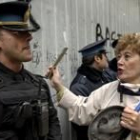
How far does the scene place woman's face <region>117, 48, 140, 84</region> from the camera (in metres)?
2.50

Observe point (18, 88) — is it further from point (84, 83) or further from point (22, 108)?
point (84, 83)

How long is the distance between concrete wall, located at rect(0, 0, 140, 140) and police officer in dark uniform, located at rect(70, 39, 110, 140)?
0.12m

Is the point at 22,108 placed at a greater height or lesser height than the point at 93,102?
greater

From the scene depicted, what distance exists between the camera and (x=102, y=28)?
505 centimetres

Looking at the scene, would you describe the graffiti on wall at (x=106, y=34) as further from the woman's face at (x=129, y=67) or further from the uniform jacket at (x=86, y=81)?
the woman's face at (x=129, y=67)

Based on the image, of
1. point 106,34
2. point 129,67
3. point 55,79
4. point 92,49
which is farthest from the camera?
point 106,34

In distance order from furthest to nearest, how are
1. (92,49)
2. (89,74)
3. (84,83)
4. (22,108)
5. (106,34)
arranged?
(106,34) < (92,49) < (89,74) < (84,83) < (22,108)

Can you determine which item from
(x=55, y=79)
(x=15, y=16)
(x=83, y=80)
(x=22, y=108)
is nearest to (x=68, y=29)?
(x=83, y=80)

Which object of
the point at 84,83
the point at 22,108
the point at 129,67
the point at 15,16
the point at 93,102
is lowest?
the point at 84,83

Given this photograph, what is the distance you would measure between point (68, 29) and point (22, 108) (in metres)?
1.89

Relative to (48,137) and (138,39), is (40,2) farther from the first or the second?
(48,137)

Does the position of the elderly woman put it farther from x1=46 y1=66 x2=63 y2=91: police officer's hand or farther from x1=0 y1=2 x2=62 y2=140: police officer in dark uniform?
x1=0 y1=2 x2=62 y2=140: police officer in dark uniform

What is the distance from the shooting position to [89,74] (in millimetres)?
3836

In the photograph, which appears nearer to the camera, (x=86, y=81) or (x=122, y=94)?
(x=122, y=94)
